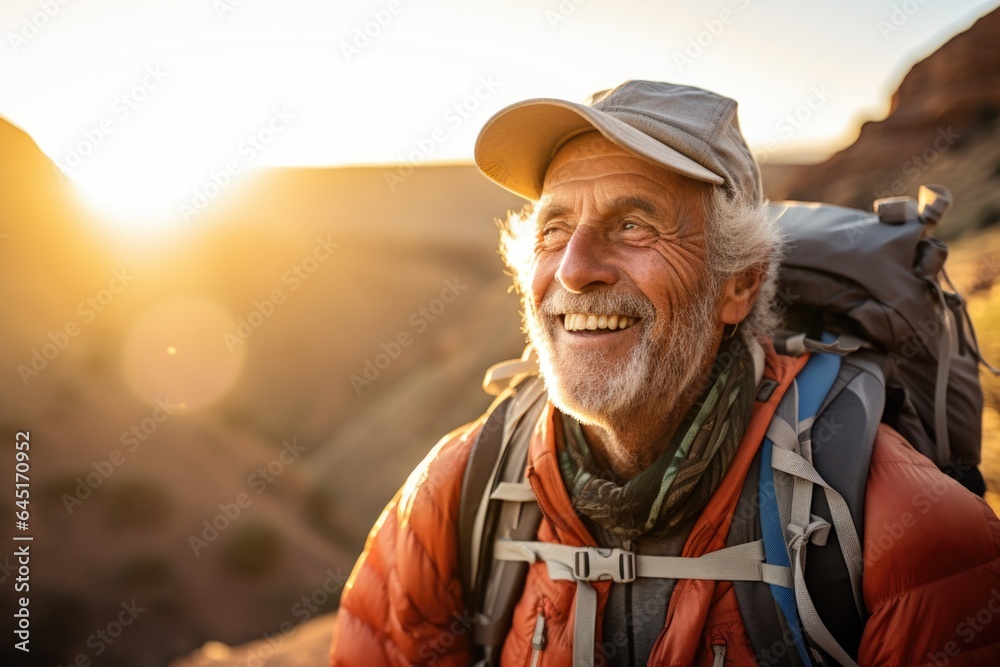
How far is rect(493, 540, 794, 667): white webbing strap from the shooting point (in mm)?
1658

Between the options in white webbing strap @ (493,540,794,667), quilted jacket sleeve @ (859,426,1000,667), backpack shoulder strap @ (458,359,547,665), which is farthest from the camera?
backpack shoulder strap @ (458,359,547,665)

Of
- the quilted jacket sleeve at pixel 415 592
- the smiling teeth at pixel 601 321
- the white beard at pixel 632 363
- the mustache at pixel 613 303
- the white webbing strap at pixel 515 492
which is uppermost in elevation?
the mustache at pixel 613 303

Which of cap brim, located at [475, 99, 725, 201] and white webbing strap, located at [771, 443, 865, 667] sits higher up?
cap brim, located at [475, 99, 725, 201]

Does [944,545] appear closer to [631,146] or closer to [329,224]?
[631,146]

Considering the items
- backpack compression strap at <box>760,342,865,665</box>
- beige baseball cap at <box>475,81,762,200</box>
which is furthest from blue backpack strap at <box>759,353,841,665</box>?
beige baseball cap at <box>475,81,762,200</box>

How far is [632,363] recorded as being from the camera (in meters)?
1.85

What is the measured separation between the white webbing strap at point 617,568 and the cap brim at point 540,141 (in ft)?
3.52

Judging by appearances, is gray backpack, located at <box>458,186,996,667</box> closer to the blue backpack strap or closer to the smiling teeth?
the blue backpack strap

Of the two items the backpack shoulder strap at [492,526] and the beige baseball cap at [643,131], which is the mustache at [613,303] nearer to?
the beige baseball cap at [643,131]

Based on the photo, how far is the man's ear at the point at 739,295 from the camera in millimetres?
2016

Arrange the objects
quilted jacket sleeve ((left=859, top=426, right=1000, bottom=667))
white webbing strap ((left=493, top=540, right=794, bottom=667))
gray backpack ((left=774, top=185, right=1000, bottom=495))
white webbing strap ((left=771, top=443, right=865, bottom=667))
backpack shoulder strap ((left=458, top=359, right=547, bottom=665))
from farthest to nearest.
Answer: gray backpack ((left=774, top=185, right=1000, bottom=495))
backpack shoulder strap ((left=458, top=359, right=547, bottom=665))
white webbing strap ((left=493, top=540, right=794, bottom=667))
white webbing strap ((left=771, top=443, right=865, bottom=667))
quilted jacket sleeve ((left=859, top=426, right=1000, bottom=667))

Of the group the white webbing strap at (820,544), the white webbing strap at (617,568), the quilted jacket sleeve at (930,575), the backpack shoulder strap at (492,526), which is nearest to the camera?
the quilted jacket sleeve at (930,575)

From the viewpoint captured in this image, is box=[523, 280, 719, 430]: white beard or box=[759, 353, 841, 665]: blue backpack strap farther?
box=[523, 280, 719, 430]: white beard

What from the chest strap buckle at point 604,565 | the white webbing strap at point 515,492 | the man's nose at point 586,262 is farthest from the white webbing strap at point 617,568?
the man's nose at point 586,262
